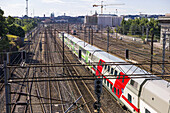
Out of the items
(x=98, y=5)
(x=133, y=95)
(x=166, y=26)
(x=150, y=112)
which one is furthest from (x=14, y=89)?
(x=98, y=5)

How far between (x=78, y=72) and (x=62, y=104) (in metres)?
11.6

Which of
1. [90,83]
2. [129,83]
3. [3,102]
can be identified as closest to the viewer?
[129,83]

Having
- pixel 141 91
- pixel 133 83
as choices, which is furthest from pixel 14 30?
pixel 141 91

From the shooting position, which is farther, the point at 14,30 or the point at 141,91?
the point at 14,30

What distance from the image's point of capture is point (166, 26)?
5231 centimetres

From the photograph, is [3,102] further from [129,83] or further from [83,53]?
[83,53]

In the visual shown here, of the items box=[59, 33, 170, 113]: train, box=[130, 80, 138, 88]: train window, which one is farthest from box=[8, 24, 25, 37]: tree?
box=[130, 80, 138, 88]: train window

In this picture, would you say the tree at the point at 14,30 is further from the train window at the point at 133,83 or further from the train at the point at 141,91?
the train window at the point at 133,83

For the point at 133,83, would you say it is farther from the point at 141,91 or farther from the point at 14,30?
the point at 14,30

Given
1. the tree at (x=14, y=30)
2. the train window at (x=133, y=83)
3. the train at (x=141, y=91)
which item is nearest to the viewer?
the train at (x=141, y=91)

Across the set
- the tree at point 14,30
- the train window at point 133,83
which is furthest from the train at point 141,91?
the tree at point 14,30

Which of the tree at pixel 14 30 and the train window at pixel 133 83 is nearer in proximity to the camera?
the train window at pixel 133 83

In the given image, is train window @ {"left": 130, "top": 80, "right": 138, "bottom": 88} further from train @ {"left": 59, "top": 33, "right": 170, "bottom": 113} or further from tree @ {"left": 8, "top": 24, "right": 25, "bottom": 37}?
tree @ {"left": 8, "top": 24, "right": 25, "bottom": 37}

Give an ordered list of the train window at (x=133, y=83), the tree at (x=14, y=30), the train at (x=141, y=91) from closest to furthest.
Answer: the train at (x=141, y=91) < the train window at (x=133, y=83) < the tree at (x=14, y=30)
